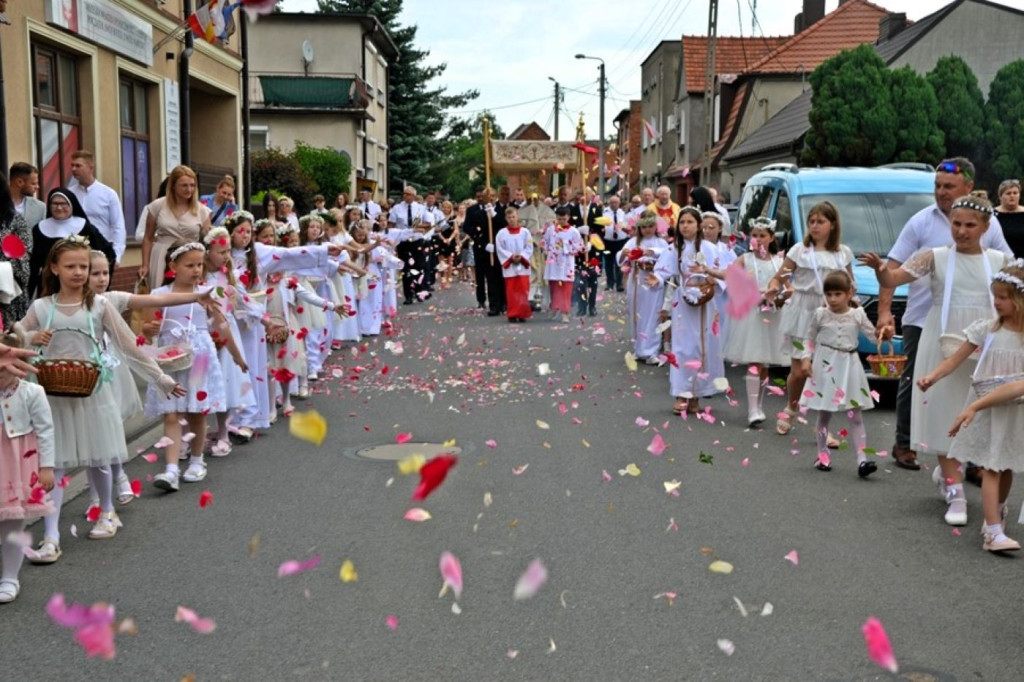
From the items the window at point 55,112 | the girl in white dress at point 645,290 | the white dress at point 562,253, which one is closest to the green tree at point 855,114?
the white dress at point 562,253

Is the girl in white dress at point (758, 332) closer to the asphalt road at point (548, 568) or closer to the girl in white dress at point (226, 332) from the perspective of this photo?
the asphalt road at point (548, 568)

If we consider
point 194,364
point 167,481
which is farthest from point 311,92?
point 167,481

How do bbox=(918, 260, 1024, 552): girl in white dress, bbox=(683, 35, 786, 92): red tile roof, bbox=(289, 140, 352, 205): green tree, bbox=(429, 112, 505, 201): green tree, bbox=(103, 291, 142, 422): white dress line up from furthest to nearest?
bbox=(429, 112, 505, 201): green tree → bbox=(683, 35, 786, 92): red tile roof → bbox=(289, 140, 352, 205): green tree → bbox=(103, 291, 142, 422): white dress → bbox=(918, 260, 1024, 552): girl in white dress

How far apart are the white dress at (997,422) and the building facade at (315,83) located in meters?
33.5

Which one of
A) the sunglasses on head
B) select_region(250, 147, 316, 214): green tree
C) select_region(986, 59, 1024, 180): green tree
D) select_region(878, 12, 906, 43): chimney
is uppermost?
select_region(878, 12, 906, 43): chimney

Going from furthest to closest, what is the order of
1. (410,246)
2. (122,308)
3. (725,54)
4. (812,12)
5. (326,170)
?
(725,54), (812,12), (326,170), (410,246), (122,308)

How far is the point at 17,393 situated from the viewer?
223 inches

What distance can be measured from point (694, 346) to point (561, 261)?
373 inches

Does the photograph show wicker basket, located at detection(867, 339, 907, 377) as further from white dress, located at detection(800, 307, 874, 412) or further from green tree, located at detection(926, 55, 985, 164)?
green tree, located at detection(926, 55, 985, 164)

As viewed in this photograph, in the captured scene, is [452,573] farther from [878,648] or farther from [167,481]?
[167,481]

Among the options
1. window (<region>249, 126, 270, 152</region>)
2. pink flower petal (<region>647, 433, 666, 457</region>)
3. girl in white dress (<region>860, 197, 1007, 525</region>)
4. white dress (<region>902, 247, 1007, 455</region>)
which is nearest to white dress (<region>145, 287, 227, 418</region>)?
pink flower petal (<region>647, 433, 666, 457</region>)

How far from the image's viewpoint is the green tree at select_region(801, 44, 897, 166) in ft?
96.8

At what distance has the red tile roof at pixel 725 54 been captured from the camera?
53219 mm

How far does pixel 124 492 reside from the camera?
7398 millimetres
